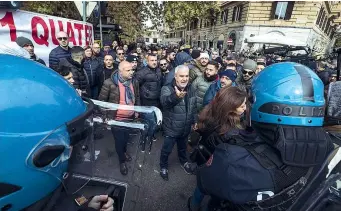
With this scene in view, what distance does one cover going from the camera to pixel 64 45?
14.6 feet

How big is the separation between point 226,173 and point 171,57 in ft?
20.8

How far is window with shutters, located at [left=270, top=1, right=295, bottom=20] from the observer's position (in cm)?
1922

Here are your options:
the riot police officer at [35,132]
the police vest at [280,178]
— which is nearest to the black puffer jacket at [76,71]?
the riot police officer at [35,132]

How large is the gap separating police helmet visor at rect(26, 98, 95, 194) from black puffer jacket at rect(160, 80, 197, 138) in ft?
6.01

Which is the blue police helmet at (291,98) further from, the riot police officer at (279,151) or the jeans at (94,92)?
the jeans at (94,92)

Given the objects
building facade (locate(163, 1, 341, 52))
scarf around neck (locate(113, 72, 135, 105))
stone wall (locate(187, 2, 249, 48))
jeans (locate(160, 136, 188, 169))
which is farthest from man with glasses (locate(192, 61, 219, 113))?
stone wall (locate(187, 2, 249, 48))

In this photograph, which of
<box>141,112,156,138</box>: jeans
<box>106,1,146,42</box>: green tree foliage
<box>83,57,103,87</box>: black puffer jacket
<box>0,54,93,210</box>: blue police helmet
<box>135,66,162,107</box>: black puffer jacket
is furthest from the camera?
Answer: <box>106,1,146,42</box>: green tree foliage

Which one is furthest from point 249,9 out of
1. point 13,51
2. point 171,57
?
point 13,51

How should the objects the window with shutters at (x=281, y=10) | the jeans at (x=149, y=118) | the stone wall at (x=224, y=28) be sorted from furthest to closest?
1. the stone wall at (x=224, y=28)
2. the window with shutters at (x=281, y=10)
3. the jeans at (x=149, y=118)

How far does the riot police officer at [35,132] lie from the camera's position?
791 mm

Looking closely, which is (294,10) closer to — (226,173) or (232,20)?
(232,20)

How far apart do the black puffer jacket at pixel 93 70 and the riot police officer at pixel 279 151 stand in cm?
404

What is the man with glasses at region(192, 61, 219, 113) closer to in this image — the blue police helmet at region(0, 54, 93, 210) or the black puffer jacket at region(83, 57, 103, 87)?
the black puffer jacket at region(83, 57, 103, 87)

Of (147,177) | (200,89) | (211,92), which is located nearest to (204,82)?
(200,89)
